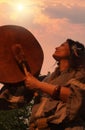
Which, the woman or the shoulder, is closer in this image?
the woman

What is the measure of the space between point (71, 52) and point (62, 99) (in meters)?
0.91

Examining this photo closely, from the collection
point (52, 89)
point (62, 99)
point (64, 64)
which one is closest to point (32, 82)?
point (52, 89)

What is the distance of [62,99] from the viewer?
852 centimetres

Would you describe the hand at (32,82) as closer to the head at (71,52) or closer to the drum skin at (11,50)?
the drum skin at (11,50)

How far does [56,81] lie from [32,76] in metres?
0.44

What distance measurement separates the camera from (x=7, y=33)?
929cm

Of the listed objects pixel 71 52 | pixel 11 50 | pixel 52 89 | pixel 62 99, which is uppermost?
pixel 11 50

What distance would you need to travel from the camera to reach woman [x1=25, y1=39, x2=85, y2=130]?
8.38 metres

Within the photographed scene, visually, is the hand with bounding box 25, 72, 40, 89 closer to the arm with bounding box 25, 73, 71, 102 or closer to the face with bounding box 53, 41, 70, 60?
the arm with bounding box 25, 73, 71, 102

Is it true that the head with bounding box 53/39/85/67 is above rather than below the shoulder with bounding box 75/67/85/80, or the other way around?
above

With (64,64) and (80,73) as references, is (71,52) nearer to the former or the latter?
(64,64)

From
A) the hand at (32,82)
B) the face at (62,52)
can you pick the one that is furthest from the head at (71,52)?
the hand at (32,82)

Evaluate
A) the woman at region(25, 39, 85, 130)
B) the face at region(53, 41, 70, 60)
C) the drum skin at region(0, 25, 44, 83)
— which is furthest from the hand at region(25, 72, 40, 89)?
the face at region(53, 41, 70, 60)

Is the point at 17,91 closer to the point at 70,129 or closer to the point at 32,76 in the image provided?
the point at 32,76
